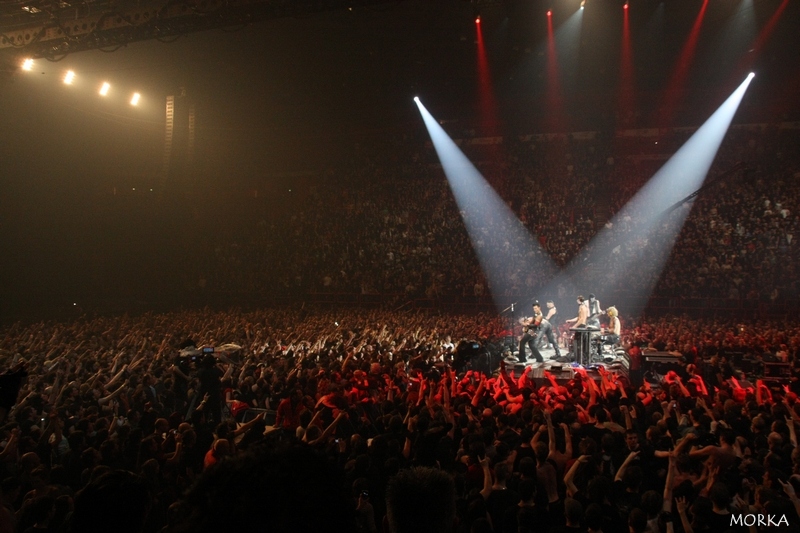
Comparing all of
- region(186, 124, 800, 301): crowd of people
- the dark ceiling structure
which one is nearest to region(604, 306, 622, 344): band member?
region(186, 124, 800, 301): crowd of people

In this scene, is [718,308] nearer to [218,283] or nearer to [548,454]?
[548,454]


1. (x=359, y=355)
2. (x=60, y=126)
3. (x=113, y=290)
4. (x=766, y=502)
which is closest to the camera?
(x=766, y=502)

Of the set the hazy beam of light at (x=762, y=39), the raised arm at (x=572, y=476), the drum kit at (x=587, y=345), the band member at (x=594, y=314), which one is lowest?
the raised arm at (x=572, y=476)

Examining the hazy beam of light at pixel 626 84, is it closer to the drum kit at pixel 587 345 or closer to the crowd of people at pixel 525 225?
the crowd of people at pixel 525 225

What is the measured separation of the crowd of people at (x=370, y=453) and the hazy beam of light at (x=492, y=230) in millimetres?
12216

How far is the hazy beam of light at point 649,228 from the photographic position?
20484mm

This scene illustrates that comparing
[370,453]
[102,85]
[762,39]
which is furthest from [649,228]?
[102,85]

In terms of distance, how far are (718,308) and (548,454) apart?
16894 mm

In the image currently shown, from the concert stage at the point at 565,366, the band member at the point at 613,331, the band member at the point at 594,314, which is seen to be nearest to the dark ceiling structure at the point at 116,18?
the concert stage at the point at 565,366

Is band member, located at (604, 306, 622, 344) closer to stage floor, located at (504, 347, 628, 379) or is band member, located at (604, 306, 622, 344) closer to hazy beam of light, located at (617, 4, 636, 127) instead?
stage floor, located at (504, 347, 628, 379)

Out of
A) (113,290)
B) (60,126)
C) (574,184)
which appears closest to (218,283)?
(113,290)

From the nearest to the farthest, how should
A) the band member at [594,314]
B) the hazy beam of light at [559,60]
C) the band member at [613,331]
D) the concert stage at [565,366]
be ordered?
the concert stage at [565,366]
the band member at [613,331]
the band member at [594,314]
the hazy beam of light at [559,60]

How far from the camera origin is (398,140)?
94.4 feet

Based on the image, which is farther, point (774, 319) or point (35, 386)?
point (774, 319)
